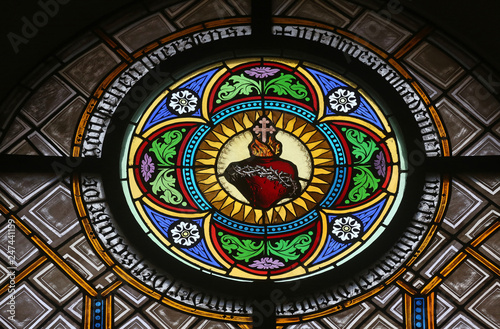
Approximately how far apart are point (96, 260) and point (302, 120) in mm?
1597

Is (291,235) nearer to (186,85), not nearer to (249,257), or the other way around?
(249,257)

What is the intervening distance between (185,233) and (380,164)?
132cm

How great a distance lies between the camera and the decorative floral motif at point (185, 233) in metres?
6.23

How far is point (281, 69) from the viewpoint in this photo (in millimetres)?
6645

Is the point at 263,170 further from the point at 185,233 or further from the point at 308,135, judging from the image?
the point at 185,233

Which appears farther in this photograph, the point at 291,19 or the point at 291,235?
the point at 291,19

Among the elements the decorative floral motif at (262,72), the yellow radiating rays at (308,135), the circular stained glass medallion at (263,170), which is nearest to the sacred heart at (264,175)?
the circular stained glass medallion at (263,170)

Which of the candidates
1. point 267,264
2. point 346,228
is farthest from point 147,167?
point 346,228

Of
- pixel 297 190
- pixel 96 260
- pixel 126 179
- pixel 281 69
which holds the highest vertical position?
pixel 281 69

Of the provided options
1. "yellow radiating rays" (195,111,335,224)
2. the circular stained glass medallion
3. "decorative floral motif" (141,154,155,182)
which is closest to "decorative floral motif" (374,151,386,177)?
the circular stained glass medallion

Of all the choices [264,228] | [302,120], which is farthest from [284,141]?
[264,228]

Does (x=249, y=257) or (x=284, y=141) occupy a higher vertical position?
(x=284, y=141)

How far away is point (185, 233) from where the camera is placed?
6.25 meters

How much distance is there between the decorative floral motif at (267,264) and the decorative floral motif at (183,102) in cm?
109
